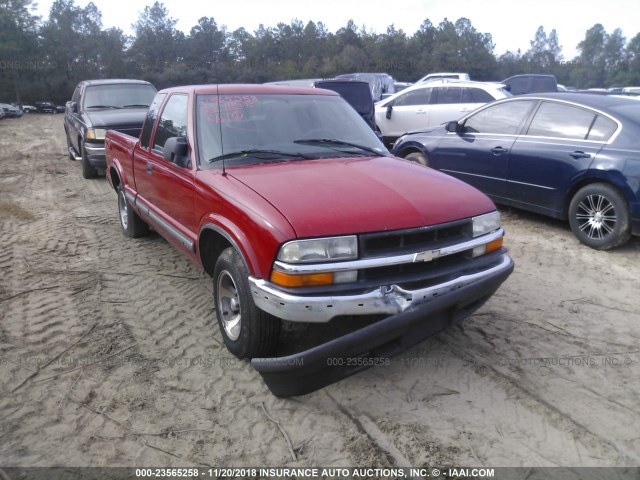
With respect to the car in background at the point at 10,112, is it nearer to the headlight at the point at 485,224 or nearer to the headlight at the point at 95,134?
the headlight at the point at 95,134

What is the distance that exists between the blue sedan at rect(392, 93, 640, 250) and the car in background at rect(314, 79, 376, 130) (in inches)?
151

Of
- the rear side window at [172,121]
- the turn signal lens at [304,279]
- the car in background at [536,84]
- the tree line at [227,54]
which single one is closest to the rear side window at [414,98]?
the car in background at [536,84]

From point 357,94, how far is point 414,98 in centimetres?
144

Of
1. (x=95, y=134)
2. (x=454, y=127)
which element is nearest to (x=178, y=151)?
(x=454, y=127)

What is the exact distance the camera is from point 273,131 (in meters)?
3.82

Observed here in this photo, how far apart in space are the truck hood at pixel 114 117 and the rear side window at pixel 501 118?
20.7 ft

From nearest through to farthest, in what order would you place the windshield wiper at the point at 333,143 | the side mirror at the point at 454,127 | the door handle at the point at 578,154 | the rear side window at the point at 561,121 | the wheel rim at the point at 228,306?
the wheel rim at the point at 228,306
the windshield wiper at the point at 333,143
the door handle at the point at 578,154
the rear side window at the point at 561,121
the side mirror at the point at 454,127

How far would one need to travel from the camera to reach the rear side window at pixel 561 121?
5625 mm

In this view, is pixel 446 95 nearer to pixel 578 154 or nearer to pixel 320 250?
pixel 578 154

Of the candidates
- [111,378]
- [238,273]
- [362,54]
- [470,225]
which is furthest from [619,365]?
[362,54]

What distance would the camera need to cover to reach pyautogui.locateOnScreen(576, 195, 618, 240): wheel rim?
5.24 meters

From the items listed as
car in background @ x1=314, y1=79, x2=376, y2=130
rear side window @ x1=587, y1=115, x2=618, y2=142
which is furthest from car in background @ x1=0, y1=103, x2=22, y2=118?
rear side window @ x1=587, y1=115, x2=618, y2=142

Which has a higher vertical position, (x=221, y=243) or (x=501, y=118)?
(x=501, y=118)

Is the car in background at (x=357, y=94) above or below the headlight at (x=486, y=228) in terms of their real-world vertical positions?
above
